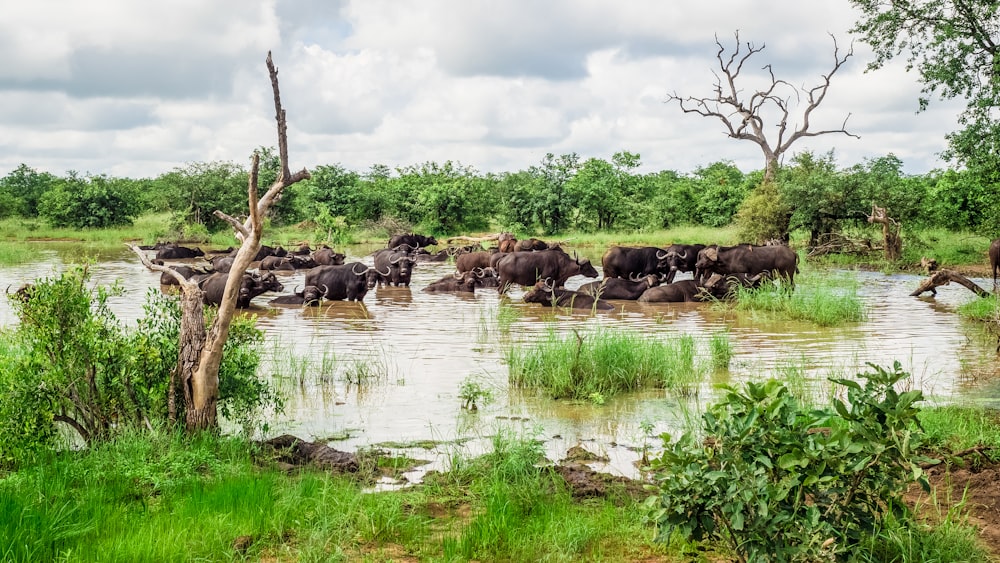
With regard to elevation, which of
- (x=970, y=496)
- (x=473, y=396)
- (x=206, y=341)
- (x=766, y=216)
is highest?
(x=766, y=216)

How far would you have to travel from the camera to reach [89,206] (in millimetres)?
47312

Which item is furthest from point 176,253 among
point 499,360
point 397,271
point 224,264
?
point 499,360

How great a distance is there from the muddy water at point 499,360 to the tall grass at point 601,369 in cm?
21

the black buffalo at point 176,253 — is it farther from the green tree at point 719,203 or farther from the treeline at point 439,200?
the green tree at point 719,203

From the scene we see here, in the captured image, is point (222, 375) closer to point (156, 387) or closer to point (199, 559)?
point (156, 387)

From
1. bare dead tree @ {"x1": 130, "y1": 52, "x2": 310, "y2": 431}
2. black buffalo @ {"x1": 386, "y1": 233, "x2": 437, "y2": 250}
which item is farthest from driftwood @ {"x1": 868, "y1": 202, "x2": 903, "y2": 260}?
bare dead tree @ {"x1": 130, "y1": 52, "x2": 310, "y2": 431}

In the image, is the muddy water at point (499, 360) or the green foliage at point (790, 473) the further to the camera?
the muddy water at point (499, 360)

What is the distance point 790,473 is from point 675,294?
1438 centimetres

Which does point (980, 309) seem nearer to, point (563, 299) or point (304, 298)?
point (563, 299)

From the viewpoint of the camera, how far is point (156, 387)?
6.88m

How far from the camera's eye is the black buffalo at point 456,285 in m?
20.3

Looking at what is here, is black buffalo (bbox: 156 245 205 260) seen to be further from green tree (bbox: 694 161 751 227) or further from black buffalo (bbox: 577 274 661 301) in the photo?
green tree (bbox: 694 161 751 227)

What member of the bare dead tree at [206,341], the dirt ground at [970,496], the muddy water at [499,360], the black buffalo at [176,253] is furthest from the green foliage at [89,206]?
the dirt ground at [970,496]

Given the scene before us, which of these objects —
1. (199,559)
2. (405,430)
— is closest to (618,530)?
(199,559)
